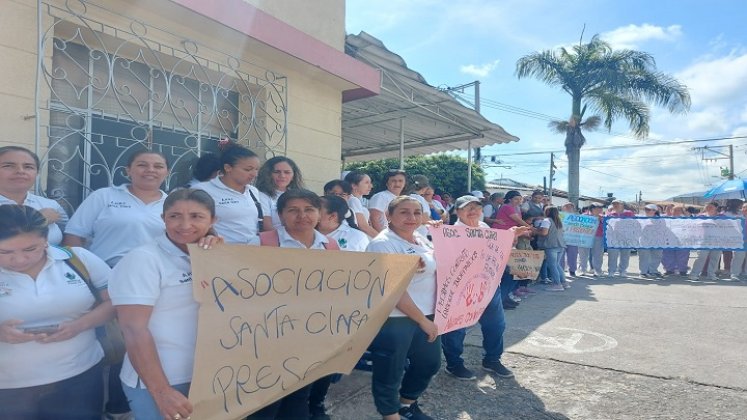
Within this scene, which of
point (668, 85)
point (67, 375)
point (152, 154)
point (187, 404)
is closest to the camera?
point (187, 404)

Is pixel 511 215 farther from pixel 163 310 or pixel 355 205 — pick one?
pixel 163 310

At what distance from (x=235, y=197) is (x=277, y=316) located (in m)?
1.26

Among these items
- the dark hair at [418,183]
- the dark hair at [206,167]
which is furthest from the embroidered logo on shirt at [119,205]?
the dark hair at [418,183]

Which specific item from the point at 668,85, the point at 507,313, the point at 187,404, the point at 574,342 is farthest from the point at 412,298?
the point at 668,85

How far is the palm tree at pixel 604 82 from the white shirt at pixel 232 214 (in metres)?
16.2

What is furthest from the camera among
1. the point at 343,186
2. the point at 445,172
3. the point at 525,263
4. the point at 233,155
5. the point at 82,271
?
the point at 445,172

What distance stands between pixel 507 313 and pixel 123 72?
5.33 metres

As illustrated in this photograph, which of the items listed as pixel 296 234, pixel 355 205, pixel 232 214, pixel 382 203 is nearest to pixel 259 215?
pixel 232 214

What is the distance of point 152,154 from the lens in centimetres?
292

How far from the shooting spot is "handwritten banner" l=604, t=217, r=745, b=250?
30.5ft

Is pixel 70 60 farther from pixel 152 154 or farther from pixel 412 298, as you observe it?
pixel 412 298

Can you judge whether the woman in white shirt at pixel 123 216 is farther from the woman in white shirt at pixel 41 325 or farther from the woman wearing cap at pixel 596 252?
the woman wearing cap at pixel 596 252

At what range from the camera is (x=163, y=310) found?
73.5 inches

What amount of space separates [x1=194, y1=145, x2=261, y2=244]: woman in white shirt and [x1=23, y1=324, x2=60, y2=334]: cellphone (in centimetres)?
126
